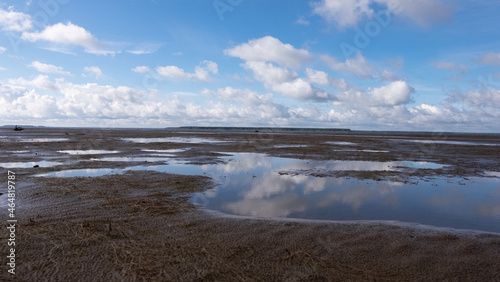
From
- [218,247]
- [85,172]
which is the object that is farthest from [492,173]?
[85,172]

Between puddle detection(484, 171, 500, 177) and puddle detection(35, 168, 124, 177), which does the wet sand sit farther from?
puddle detection(484, 171, 500, 177)

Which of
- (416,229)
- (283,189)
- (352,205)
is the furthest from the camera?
(283,189)

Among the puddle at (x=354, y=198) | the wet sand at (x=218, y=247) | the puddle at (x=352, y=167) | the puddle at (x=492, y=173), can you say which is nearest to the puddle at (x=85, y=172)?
the puddle at (x=354, y=198)

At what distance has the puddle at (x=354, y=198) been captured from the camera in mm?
9984

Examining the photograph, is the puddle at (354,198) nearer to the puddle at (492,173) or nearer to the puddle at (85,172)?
the puddle at (85,172)

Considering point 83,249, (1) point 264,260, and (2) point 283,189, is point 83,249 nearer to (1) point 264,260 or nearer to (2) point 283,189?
(1) point 264,260

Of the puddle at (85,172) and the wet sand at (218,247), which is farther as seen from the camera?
the puddle at (85,172)

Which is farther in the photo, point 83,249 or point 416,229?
point 416,229

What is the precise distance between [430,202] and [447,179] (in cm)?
699

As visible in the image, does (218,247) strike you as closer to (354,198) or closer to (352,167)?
(354,198)

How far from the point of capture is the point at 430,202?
11906 millimetres

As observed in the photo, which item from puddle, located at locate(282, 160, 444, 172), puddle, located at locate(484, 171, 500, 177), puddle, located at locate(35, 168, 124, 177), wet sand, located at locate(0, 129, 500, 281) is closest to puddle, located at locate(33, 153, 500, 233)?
puddle, located at locate(35, 168, 124, 177)

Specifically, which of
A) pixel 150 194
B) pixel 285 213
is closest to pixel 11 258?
pixel 150 194

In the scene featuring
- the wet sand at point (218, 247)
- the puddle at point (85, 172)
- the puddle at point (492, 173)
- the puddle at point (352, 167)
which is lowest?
the puddle at point (85, 172)
